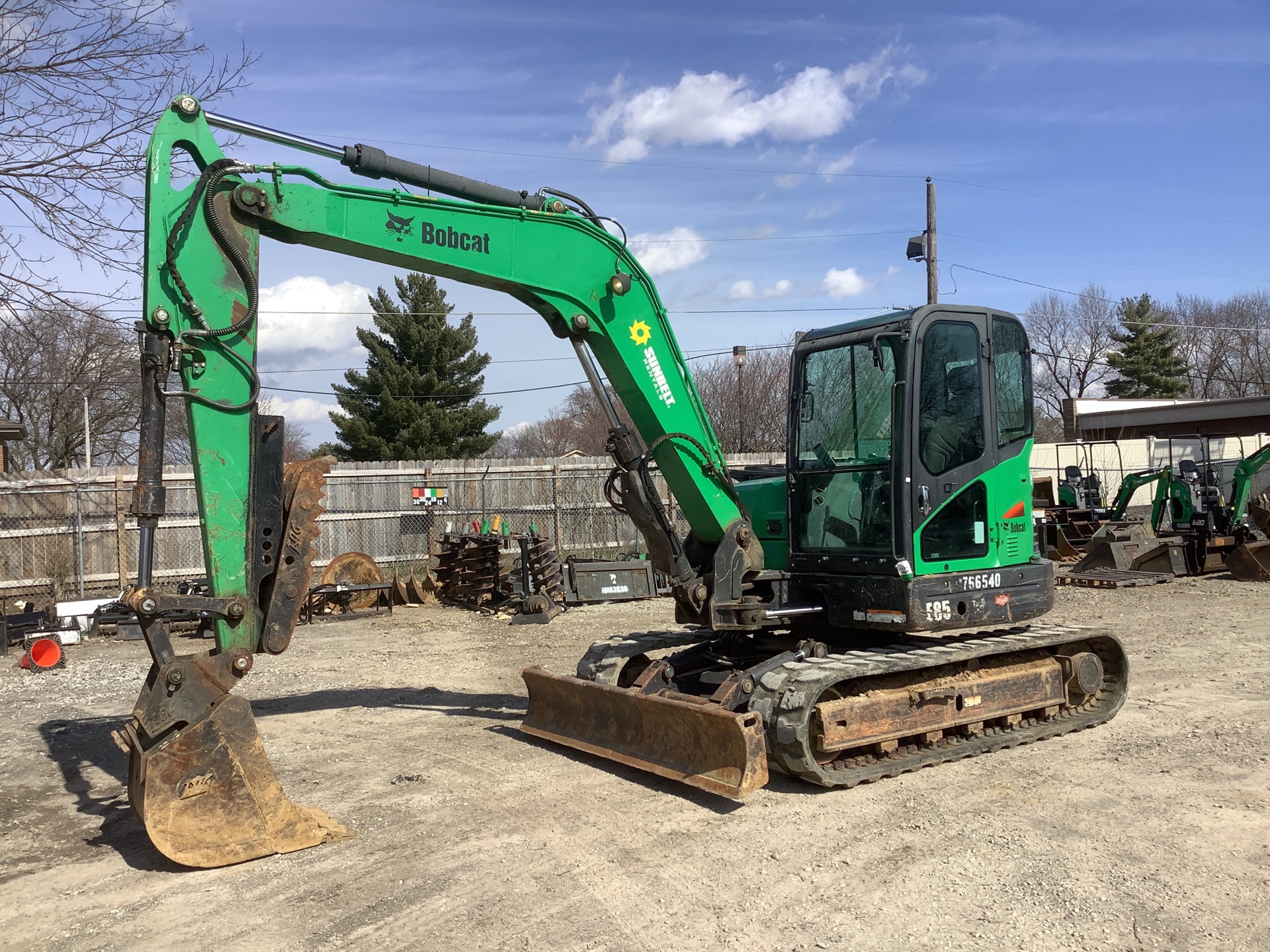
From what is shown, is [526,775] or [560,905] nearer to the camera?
[560,905]

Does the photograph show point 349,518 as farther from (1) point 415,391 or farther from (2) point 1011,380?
(1) point 415,391

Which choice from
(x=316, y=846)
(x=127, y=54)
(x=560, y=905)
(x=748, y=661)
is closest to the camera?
(x=560, y=905)

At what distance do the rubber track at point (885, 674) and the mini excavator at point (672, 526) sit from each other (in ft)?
0.08

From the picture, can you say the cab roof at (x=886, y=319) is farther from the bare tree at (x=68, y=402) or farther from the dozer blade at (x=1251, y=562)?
the bare tree at (x=68, y=402)

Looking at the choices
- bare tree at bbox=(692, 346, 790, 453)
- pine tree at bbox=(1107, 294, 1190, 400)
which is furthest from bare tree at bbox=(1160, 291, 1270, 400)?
bare tree at bbox=(692, 346, 790, 453)

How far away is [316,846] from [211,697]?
3.11 feet

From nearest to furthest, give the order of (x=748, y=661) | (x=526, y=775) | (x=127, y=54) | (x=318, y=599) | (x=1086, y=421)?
1. (x=526, y=775)
2. (x=748, y=661)
3. (x=127, y=54)
4. (x=318, y=599)
5. (x=1086, y=421)

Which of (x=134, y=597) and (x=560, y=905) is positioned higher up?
(x=134, y=597)

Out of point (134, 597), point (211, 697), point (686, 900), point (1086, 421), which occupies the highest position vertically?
point (1086, 421)

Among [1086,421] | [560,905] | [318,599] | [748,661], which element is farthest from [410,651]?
[1086,421]

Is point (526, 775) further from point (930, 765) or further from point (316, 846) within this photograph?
point (930, 765)

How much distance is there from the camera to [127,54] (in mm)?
8484

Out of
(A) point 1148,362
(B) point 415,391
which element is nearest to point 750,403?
(B) point 415,391

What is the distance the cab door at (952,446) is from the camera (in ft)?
21.4
